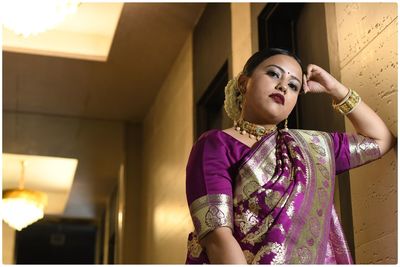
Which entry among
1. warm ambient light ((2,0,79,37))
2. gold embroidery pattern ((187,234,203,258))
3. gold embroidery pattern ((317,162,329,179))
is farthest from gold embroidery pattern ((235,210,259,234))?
warm ambient light ((2,0,79,37))

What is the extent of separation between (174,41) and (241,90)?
2848 millimetres

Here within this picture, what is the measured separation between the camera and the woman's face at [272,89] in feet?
5.67

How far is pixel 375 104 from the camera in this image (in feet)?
6.41

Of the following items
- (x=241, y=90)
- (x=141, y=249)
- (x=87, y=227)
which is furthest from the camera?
(x=87, y=227)

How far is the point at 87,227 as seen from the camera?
776cm

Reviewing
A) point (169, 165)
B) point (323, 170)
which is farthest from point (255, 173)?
point (169, 165)

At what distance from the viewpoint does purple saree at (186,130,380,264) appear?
61.8 inches

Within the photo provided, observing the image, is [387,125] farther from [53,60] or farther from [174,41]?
[53,60]

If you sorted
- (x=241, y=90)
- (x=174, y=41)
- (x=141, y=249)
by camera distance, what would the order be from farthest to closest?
(x=141, y=249) < (x=174, y=41) < (x=241, y=90)

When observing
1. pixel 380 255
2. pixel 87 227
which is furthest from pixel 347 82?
pixel 87 227

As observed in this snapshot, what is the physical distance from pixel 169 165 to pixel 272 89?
2.92 meters

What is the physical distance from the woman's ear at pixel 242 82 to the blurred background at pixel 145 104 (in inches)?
15.4

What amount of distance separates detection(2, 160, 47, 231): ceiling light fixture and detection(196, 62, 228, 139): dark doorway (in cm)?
214

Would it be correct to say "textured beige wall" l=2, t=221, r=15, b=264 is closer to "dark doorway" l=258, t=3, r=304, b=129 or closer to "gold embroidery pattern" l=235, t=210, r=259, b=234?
"dark doorway" l=258, t=3, r=304, b=129
